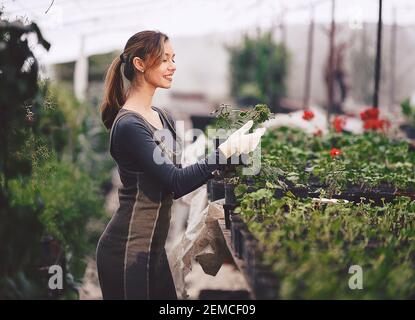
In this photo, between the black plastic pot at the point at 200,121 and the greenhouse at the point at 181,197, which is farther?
the black plastic pot at the point at 200,121

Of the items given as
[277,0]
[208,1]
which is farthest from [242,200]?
[277,0]

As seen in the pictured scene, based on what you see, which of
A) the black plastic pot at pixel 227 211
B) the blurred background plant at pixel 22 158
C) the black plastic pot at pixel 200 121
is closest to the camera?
the blurred background plant at pixel 22 158

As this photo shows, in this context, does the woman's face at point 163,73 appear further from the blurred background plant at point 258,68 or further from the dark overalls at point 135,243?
the blurred background plant at point 258,68

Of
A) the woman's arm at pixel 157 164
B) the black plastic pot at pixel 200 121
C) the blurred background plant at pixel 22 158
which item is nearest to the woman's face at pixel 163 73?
the woman's arm at pixel 157 164

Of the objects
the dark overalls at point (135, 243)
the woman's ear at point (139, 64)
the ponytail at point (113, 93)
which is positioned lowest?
the dark overalls at point (135, 243)

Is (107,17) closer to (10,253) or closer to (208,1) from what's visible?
(208,1)

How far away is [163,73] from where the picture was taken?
7.89 ft

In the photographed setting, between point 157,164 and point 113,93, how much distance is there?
1.39 feet

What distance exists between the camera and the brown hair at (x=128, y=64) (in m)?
2.39

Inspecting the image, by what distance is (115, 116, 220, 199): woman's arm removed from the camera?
217cm

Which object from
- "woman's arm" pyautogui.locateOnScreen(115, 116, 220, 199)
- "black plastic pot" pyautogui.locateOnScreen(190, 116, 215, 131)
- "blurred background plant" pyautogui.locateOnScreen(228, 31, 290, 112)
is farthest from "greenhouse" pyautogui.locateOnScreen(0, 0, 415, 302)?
"blurred background plant" pyautogui.locateOnScreen(228, 31, 290, 112)

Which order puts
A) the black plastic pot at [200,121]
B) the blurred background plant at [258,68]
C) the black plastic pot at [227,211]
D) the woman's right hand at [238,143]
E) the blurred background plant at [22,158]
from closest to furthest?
the blurred background plant at [22,158] < the woman's right hand at [238,143] < the black plastic pot at [227,211] < the black plastic pot at [200,121] < the blurred background plant at [258,68]

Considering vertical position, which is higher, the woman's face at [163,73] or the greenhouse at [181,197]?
the woman's face at [163,73]

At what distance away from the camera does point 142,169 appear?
224cm
